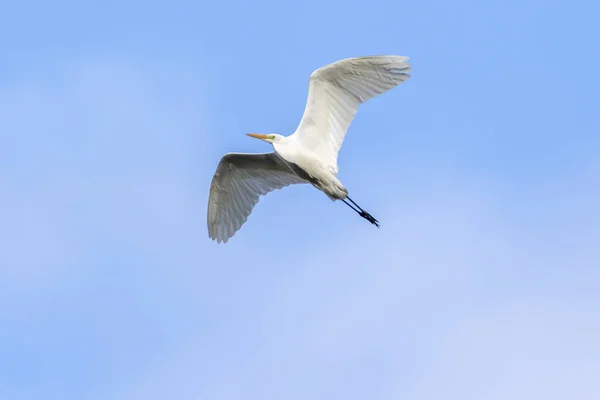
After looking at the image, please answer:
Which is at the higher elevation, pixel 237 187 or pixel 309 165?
pixel 237 187

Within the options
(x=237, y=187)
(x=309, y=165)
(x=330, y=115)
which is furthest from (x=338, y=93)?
(x=237, y=187)

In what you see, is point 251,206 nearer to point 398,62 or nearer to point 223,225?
point 223,225

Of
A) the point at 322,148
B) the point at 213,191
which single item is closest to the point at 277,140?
the point at 322,148

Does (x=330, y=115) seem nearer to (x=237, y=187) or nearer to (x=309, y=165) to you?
(x=309, y=165)

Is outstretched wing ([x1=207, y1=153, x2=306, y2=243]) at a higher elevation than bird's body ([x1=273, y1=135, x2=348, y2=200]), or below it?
higher

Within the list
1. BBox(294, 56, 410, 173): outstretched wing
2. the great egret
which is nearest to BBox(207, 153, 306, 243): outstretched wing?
the great egret

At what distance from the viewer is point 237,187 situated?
2395 cm

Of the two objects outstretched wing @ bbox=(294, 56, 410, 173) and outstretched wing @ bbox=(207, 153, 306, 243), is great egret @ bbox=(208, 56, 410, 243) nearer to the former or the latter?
outstretched wing @ bbox=(294, 56, 410, 173)

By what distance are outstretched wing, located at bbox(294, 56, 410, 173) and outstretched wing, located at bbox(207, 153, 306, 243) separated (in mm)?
1546

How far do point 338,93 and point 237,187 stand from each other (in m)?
3.33

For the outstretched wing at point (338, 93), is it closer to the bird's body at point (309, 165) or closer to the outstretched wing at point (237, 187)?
the bird's body at point (309, 165)

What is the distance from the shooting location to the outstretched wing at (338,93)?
845 inches

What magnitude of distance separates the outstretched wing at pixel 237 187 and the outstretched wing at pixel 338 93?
5.07ft

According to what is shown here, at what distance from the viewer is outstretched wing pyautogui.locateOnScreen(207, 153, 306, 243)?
23.6 m
